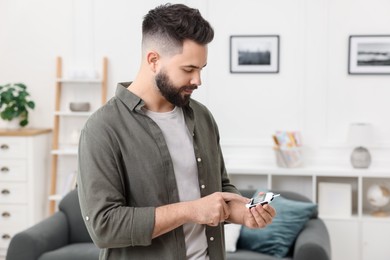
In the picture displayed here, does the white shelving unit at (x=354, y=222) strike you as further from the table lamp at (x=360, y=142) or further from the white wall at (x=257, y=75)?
the white wall at (x=257, y=75)

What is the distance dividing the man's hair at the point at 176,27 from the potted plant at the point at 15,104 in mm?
3601

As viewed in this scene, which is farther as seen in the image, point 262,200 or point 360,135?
point 360,135

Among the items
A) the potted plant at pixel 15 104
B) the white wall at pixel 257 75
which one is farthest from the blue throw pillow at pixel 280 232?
the potted plant at pixel 15 104

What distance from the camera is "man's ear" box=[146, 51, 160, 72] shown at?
5.78 feet

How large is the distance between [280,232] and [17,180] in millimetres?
2333

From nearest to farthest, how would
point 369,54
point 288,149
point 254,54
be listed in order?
point 288,149 → point 369,54 → point 254,54

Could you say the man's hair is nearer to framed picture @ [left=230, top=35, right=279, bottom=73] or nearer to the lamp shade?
the lamp shade

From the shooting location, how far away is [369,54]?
4.83m

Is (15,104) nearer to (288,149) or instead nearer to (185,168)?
(288,149)

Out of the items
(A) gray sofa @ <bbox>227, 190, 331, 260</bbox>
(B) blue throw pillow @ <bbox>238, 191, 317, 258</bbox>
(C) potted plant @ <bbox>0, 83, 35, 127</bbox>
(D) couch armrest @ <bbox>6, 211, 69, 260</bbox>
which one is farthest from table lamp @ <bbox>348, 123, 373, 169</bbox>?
(C) potted plant @ <bbox>0, 83, 35, 127</bbox>

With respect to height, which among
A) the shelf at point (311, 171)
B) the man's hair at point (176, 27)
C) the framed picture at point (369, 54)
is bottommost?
the shelf at point (311, 171)

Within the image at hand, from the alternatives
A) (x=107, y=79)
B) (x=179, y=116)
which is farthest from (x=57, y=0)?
(x=179, y=116)

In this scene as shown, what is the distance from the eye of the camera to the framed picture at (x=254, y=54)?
4.97m

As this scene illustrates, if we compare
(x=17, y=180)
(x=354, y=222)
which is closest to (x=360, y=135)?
(x=354, y=222)
